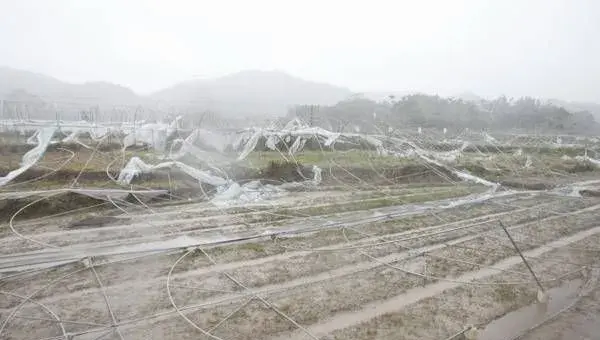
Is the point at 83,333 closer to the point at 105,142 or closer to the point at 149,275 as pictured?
the point at 149,275

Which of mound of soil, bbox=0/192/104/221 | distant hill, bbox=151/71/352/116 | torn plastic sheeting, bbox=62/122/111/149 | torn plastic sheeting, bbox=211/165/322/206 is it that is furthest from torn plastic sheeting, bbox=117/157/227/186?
distant hill, bbox=151/71/352/116

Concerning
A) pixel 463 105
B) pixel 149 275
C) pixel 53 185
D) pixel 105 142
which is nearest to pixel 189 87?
pixel 463 105

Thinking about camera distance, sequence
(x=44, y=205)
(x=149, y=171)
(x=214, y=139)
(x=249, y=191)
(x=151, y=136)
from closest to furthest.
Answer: (x=44, y=205) → (x=249, y=191) → (x=149, y=171) → (x=214, y=139) → (x=151, y=136)

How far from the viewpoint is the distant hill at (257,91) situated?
64.0m

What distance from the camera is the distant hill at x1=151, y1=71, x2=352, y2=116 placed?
6397cm

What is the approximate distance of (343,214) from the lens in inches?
356

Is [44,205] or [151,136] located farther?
[151,136]

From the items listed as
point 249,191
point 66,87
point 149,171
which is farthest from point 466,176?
point 66,87

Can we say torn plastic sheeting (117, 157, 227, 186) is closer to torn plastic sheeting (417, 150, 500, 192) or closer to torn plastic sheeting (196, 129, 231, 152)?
torn plastic sheeting (196, 129, 231, 152)

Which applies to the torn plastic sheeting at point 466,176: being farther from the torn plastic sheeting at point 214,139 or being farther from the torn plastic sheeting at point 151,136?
the torn plastic sheeting at point 151,136

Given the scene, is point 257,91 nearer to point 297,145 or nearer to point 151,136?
point 151,136

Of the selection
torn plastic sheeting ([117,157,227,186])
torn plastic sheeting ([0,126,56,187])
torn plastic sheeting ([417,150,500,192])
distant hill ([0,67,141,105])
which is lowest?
torn plastic sheeting ([417,150,500,192])

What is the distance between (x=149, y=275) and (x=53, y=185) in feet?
20.0

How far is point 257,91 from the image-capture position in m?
80.7
